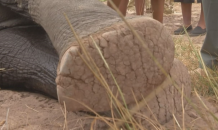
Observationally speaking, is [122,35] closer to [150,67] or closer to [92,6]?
[150,67]

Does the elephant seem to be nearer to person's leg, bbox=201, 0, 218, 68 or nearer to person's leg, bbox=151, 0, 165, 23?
person's leg, bbox=201, 0, 218, 68

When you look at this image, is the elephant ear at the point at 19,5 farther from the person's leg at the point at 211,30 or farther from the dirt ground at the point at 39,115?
the person's leg at the point at 211,30

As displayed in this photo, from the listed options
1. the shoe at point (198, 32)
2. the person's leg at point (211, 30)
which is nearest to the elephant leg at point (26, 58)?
the person's leg at point (211, 30)

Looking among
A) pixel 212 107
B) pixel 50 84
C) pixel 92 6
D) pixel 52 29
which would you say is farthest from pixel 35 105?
pixel 212 107

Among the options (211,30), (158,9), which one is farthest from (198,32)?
(211,30)

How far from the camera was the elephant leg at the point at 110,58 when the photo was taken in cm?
74

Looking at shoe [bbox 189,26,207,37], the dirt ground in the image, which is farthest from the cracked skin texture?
shoe [bbox 189,26,207,37]

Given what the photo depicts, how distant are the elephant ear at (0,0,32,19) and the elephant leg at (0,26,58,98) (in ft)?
0.40

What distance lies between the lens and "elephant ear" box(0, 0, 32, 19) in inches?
46.8

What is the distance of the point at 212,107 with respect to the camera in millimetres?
1097

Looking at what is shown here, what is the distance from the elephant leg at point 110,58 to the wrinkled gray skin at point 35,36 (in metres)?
0.04

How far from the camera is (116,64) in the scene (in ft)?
2.52

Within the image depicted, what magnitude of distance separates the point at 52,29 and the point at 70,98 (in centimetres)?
28

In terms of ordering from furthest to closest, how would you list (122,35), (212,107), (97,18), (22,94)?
(22,94)
(212,107)
(97,18)
(122,35)
